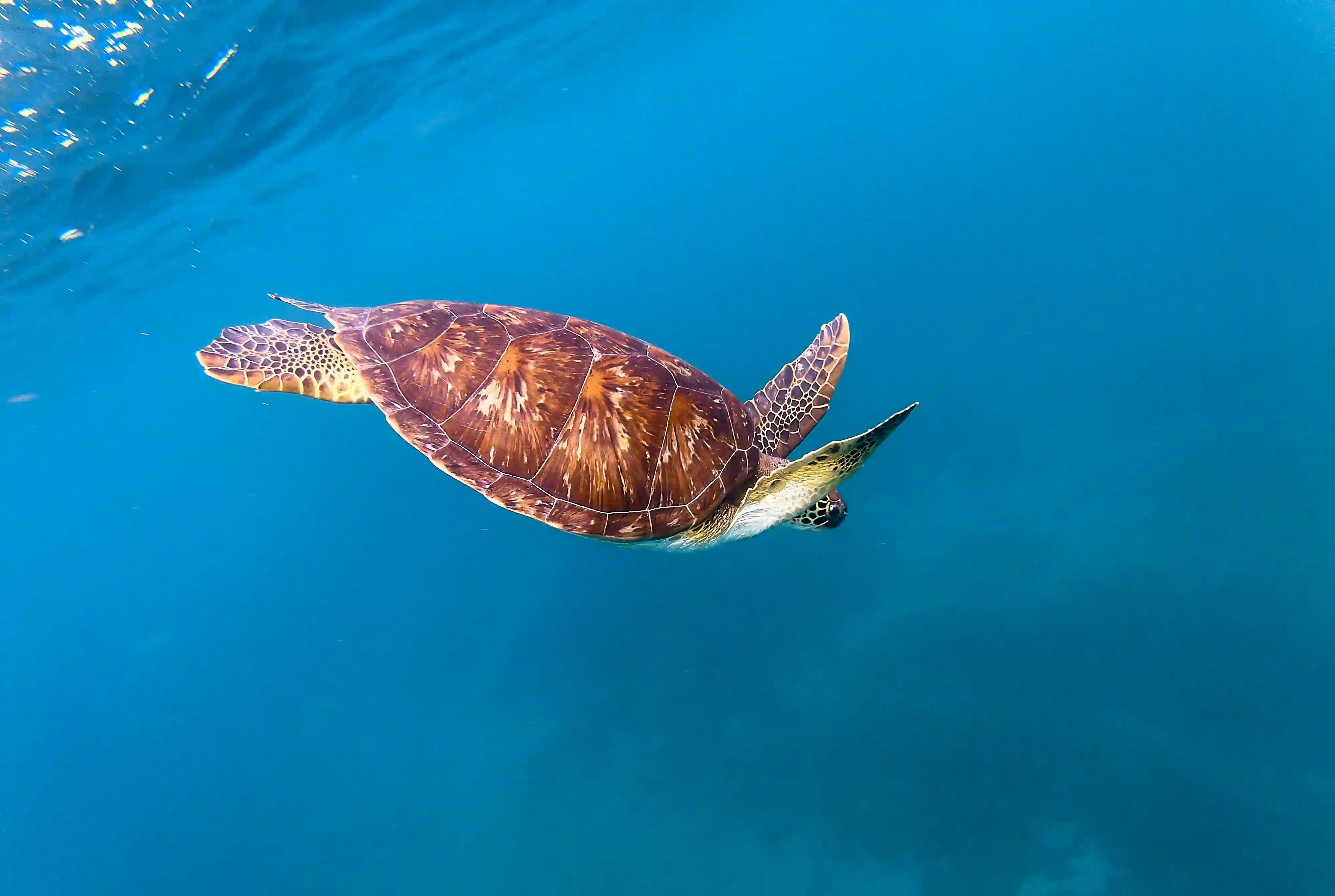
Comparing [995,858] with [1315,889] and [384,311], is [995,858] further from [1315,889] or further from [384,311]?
[384,311]

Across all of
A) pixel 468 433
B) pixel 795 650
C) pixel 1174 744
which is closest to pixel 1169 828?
pixel 1174 744

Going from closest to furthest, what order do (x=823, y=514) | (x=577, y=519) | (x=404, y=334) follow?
(x=577, y=519) → (x=404, y=334) → (x=823, y=514)

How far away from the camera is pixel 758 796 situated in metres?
6.75

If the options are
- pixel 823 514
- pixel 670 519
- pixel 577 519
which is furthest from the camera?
pixel 823 514

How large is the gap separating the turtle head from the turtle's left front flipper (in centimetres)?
27

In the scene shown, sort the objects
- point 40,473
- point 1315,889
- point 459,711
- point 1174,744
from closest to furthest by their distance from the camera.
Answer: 1. point 1315,889
2. point 1174,744
3. point 459,711
4. point 40,473

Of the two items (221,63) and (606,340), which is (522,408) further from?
(221,63)

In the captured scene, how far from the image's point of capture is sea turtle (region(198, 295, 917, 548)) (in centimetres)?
322

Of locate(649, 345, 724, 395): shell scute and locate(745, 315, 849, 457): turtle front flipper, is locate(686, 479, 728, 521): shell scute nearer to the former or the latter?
locate(649, 345, 724, 395): shell scute

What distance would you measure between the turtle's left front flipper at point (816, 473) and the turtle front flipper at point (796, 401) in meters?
0.34

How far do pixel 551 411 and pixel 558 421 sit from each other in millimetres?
71

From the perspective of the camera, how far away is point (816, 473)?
341cm

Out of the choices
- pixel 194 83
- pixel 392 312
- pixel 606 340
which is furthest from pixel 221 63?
pixel 606 340

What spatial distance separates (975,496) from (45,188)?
15995mm
